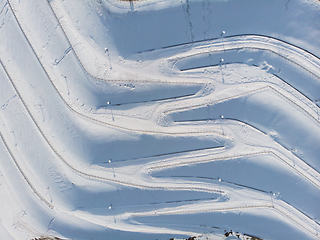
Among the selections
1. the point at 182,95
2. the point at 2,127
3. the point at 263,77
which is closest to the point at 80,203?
the point at 2,127

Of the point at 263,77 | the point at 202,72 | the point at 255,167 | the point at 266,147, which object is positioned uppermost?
the point at 263,77

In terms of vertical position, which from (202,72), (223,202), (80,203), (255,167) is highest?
(202,72)

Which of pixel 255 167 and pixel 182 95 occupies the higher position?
Result: pixel 182 95

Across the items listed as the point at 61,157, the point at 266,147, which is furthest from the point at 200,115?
the point at 61,157

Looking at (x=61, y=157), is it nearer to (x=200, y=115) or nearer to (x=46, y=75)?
(x=46, y=75)

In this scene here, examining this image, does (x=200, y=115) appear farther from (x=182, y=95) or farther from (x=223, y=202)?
(x=223, y=202)

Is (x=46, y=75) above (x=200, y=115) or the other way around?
the other way around
